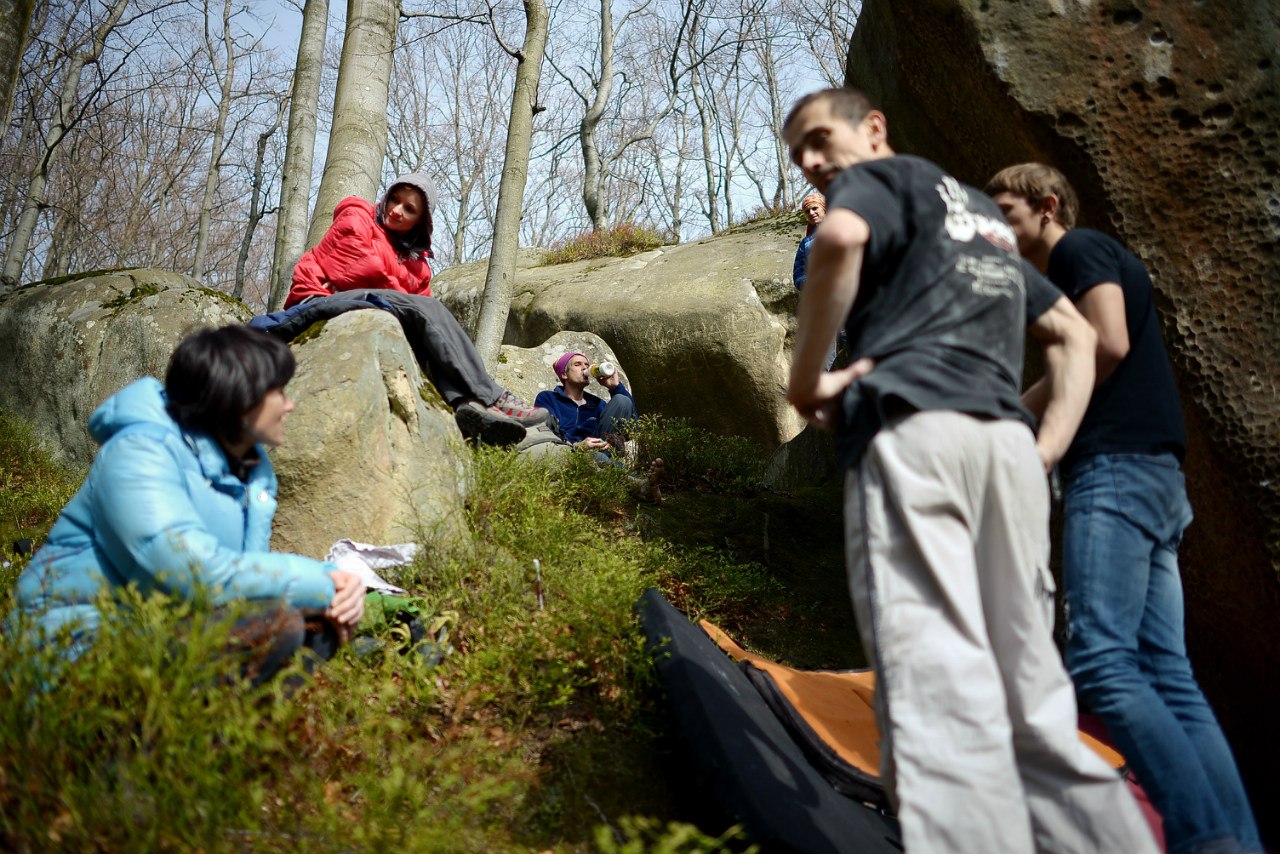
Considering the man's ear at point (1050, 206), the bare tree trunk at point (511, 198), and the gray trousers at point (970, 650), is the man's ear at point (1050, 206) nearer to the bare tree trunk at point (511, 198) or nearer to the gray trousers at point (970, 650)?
the gray trousers at point (970, 650)

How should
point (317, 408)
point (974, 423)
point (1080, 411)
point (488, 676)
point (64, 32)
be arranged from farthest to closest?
1. point (64, 32)
2. point (317, 408)
3. point (488, 676)
4. point (1080, 411)
5. point (974, 423)

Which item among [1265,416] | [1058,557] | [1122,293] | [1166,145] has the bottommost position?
[1058,557]

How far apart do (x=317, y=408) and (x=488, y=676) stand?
5.52 feet

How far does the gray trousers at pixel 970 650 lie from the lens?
6.55 feet

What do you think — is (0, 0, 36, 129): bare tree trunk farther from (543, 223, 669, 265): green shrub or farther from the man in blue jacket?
(543, 223, 669, 265): green shrub

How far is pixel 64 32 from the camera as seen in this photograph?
46.5 feet

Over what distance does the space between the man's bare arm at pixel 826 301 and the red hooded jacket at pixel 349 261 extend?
392 cm

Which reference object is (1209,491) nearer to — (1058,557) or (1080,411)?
(1058,557)

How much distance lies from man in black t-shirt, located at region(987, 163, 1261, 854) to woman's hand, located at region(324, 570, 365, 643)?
2063 millimetres

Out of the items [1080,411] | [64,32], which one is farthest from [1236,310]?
[64,32]

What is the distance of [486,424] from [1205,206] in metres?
3.80

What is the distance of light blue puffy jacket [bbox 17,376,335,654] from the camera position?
2.47 metres

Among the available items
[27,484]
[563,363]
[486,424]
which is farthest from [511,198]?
[27,484]

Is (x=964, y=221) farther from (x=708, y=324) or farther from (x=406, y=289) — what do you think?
(x=708, y=324)
